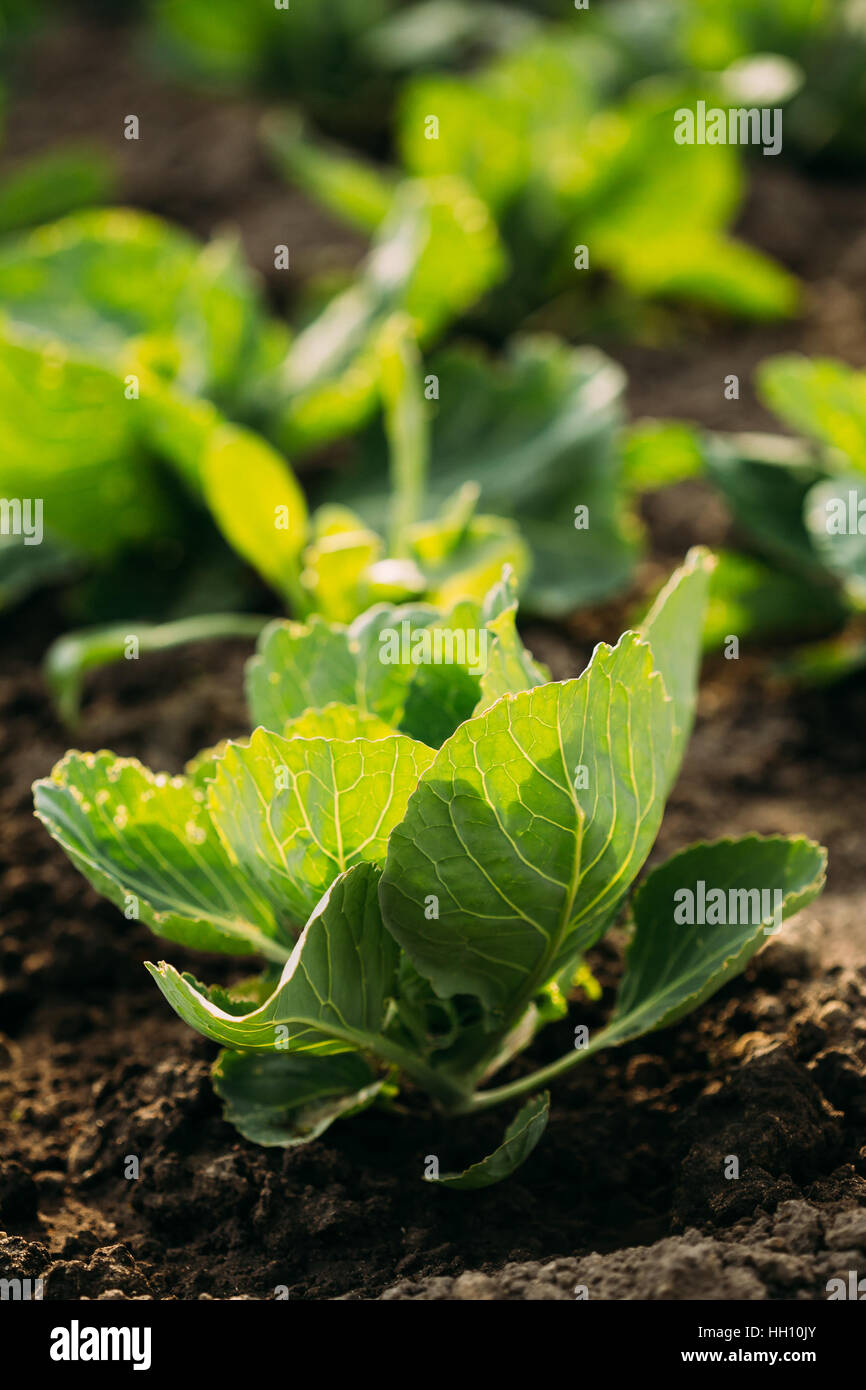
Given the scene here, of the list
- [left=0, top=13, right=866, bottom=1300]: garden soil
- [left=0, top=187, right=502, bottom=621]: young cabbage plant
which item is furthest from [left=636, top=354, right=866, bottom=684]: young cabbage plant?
[left=0, top=187, right=502, bottom=621]: young cabbage plant

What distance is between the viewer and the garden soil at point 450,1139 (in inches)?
65.3

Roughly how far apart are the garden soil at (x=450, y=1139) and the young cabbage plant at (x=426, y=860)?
0.10 m

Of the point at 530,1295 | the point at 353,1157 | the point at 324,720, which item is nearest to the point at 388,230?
the point at 324,720

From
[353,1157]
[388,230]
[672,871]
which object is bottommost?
[353,1157]

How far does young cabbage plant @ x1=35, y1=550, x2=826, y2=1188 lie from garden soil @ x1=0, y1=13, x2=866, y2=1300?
0.31ft

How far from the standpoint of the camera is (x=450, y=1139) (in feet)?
6.26

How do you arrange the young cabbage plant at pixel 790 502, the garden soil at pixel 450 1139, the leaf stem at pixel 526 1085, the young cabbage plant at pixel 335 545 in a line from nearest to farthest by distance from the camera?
the garden soil at pixel 450 1139
the leaf stem at pixel 526 1085
the young cabbage plant at pixel 335 545
the young cabbage plant at pixel 790 502

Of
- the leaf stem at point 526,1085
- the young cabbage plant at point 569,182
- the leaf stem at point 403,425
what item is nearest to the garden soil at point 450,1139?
the leaf stem at point 526,1085

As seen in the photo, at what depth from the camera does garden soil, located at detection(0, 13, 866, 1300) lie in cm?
166

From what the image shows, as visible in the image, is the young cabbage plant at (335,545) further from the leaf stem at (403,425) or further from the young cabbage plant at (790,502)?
the young cabbage plant at (790,502)

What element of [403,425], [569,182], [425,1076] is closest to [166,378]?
[403,425]
